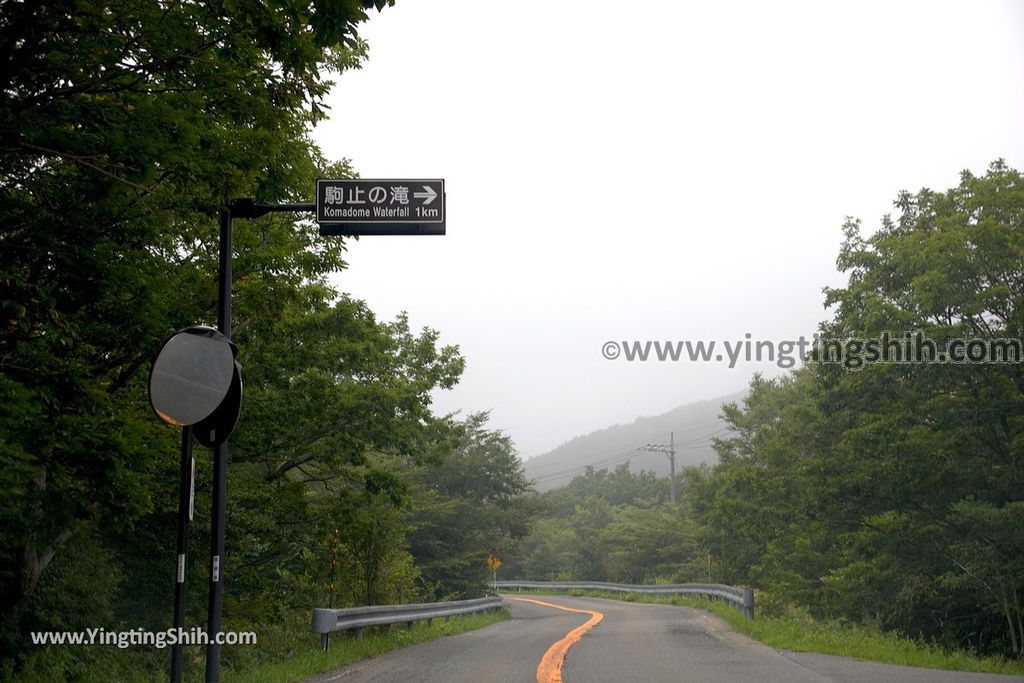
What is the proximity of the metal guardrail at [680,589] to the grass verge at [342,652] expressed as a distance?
6.69m

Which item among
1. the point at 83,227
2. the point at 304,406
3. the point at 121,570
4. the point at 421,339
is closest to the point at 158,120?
the point at 83,227

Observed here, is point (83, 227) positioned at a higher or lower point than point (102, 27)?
lower

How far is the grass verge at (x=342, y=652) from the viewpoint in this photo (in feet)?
33.3

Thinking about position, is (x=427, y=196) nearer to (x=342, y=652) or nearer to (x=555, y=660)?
(x=555, y=660)

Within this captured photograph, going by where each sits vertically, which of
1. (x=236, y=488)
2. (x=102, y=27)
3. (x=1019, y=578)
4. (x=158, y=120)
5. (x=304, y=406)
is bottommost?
(x=1019, y=578)

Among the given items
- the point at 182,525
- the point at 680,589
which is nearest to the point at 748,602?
the point at 680,589

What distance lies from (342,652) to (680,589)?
84.1 ft

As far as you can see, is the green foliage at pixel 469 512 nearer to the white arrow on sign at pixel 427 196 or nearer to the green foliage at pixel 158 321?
the green foliage at pixel 158 321

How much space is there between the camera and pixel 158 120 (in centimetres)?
683

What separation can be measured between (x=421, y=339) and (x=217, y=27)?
55.1 ft

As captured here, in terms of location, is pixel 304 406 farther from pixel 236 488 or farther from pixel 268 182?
pixel 268 182

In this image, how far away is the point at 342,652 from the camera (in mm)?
12297

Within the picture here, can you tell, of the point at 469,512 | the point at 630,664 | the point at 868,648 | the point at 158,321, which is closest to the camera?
the point at 158,321

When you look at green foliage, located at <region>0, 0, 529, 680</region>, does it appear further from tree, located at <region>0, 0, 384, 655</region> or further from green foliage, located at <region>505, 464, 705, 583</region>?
green foliage, located at <region>505, 464, 705, 583</region>
